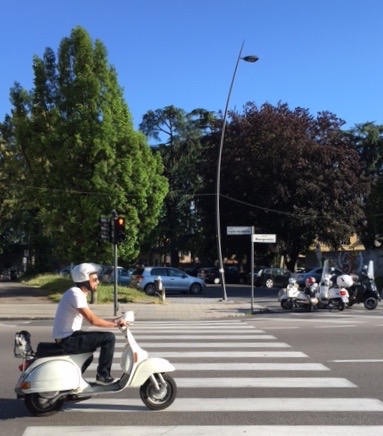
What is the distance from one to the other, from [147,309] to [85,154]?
7.79 metres

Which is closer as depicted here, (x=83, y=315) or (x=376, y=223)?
(x=83, y=315)

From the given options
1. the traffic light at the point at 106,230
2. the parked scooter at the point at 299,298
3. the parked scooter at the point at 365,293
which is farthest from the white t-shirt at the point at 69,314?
the parked scooter at the point at 365,293

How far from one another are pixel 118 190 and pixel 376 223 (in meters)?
35.8

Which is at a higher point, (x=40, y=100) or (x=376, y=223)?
(x=40, y=100)

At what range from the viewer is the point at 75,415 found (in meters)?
6.91

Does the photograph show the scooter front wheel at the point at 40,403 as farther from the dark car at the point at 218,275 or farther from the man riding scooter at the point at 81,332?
the dark car at the point at 218,275

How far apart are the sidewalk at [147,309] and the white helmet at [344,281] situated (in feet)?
9.71

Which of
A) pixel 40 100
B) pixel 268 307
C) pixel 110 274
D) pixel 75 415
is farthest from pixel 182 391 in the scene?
pixel 110 274

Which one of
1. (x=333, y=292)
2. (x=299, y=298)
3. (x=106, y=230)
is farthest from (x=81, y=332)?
(x=333, y=292)

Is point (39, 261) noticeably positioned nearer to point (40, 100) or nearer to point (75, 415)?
point (40, 100)

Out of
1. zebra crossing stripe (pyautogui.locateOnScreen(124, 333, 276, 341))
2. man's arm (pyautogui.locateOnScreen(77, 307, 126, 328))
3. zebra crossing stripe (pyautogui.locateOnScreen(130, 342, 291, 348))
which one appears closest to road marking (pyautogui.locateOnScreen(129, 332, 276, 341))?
zebra crossing stripe (pyautogui.locateOnScreen(124, 333, 276, 341))

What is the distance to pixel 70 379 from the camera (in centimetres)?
669

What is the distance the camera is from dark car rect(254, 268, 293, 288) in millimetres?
42312

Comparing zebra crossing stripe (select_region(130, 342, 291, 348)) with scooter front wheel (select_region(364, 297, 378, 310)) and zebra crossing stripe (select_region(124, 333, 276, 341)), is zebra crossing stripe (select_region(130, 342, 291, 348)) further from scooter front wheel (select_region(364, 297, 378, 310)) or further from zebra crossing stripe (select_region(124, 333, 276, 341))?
scooter front wheel (select_region(364, 297, 378, 310))
